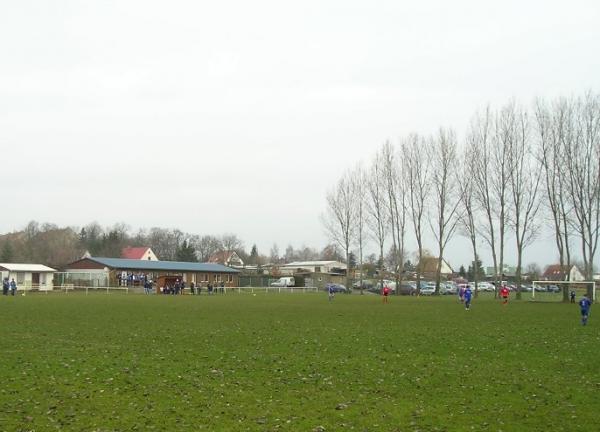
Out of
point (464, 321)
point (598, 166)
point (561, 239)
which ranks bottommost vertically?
point (464, 321)

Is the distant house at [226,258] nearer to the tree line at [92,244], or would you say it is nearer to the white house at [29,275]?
the tree line at [92,244]

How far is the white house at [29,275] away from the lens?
72062mm

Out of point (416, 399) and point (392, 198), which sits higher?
point (392, 198)

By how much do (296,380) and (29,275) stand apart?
69447mm

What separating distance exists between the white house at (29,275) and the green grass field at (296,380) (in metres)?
53.5

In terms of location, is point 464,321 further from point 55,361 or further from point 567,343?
point 55,361

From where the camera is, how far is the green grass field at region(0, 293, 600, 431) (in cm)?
980

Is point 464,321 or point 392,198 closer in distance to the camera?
point 464,321

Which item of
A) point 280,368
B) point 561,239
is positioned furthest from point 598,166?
point 280,368

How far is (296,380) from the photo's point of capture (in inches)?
516

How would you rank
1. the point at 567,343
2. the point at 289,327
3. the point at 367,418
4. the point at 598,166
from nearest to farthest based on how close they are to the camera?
1. the point at 367,418
2. the point at 567,343
3. the point at 289,327
4. the point at 598,166

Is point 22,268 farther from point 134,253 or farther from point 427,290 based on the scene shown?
point 134,253

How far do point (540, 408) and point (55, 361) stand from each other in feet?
35.6

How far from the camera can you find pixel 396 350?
17.7 metres
